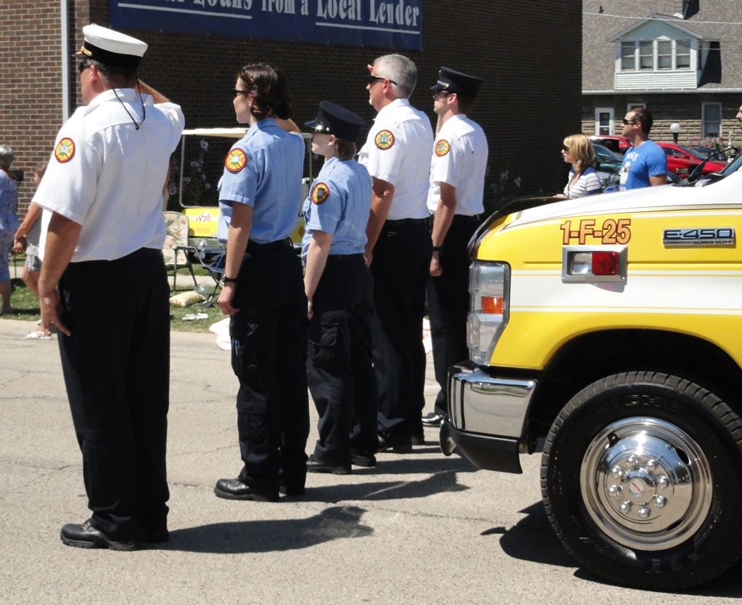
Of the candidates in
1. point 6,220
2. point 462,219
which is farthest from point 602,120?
point 462,219

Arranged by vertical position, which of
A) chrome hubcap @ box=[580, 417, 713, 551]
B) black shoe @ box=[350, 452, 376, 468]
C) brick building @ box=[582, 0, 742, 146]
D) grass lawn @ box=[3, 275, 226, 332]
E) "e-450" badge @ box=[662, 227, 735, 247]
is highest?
brick building @ box=[582, 0, 742, 146]

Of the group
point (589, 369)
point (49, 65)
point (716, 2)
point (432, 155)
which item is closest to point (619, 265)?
point (589, 369)

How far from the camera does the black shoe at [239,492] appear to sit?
5.89m

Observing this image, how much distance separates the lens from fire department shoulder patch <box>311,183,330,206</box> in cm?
609

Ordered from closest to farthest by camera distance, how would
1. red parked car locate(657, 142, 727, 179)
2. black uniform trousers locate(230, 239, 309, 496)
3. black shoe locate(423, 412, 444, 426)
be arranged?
1. black uniform trousers locate(230, 239, 309, 496)
2. black shoe locate(423, 412, 444, 426)
3. red parked car locate(657, 142, 727, 179)

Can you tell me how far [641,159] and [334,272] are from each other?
13.0 ft

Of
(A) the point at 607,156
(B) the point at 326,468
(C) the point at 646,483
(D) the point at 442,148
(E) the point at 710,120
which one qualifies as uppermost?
(E) the point at 710,120

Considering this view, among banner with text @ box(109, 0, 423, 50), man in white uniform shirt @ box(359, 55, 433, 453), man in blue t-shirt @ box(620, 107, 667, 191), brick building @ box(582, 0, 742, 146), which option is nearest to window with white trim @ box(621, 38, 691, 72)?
brick building @ box(582, 0, 742, 146)

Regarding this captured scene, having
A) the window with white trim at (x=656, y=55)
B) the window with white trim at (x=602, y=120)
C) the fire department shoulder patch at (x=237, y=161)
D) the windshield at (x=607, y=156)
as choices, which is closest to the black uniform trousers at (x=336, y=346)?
the fire department shoulder patch at (x=237, y=161)

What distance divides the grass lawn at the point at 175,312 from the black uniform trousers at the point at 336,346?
5175mm

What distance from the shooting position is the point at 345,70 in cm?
2272

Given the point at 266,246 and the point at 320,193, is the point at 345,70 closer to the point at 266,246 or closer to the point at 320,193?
the point at 320,193

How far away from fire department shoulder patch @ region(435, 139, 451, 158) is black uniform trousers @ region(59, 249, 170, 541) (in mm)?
2471

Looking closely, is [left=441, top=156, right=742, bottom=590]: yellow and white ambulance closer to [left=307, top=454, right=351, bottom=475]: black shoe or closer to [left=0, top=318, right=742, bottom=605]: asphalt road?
[left=0, top=318, right=742, bottom=605]: asphalt road
